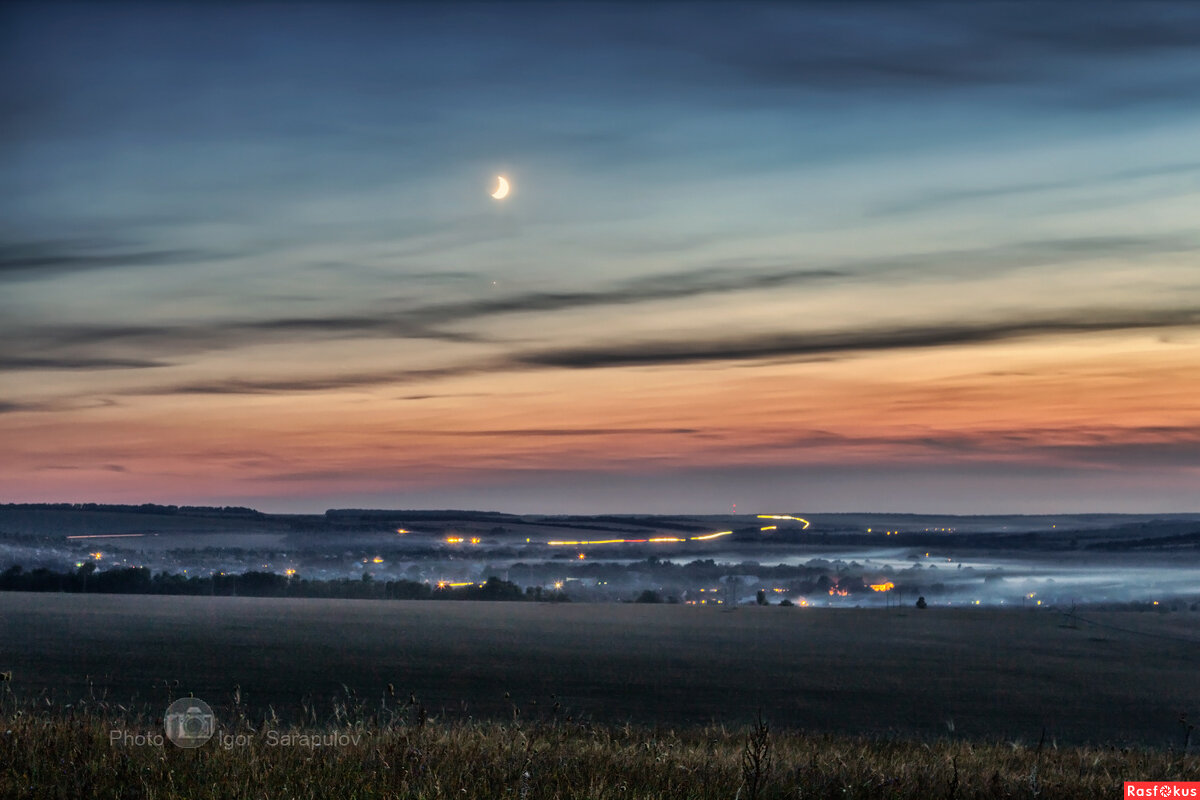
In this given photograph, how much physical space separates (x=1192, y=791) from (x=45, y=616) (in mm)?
35171

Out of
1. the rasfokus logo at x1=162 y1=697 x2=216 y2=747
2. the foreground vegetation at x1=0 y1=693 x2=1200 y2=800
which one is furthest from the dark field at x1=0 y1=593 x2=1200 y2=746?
the foreground vegetation at x1=0 y1=693 x2=1200 y2=800

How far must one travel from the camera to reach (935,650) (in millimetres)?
37281

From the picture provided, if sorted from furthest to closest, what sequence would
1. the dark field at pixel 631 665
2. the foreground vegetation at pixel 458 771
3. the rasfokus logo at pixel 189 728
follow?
the dark field at pixel 631 665 → the rasfokus logo at pixel 189 728 → the foreground vegetation at pixel 458 771

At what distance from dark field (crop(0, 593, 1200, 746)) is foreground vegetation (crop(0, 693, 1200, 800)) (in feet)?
14.3

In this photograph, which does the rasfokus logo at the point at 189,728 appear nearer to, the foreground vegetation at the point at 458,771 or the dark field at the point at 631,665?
the foreground vegetation at the point at 458,771

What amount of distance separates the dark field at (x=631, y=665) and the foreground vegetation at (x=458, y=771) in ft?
14.3

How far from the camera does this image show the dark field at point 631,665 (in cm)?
2209

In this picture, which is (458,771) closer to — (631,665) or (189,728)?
(189,728)

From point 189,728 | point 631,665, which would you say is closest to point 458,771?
point 189,728

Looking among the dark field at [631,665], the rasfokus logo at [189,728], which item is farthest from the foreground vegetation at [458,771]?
the dark field at [631,665]

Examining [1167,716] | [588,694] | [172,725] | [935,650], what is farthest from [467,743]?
[935,650]

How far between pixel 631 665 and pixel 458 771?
820 inches

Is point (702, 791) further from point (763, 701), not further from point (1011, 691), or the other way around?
point (1011, 691)

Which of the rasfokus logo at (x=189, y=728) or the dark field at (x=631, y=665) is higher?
the rasfokus logo at (x=189, y=728)
